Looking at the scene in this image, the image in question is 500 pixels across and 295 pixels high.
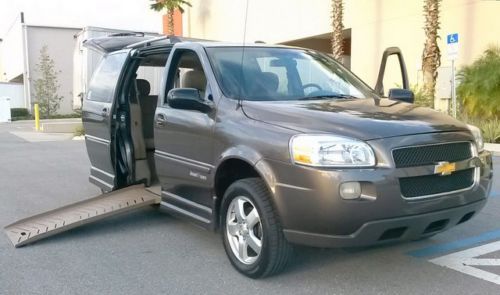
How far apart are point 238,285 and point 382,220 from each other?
4.07ft

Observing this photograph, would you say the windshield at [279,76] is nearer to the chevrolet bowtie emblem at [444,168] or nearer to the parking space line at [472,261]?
the chevrolet bowtie emblem at [444,168]

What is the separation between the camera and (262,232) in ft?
12.9

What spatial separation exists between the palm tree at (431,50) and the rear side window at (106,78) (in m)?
11.5

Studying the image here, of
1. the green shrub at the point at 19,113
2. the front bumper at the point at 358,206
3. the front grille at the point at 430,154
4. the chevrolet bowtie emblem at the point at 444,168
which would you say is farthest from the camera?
the green shrub at the point at 19,113

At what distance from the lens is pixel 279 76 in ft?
16.2

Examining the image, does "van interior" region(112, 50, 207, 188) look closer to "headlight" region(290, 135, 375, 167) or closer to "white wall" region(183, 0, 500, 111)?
"headlight" region(290, 135, 375, 167)

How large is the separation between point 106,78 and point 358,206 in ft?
14.1

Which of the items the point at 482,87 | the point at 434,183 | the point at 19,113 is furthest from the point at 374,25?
the point at 19,113

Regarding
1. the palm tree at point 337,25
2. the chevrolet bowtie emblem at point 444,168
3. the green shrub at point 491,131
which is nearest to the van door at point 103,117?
the chevrolet bowtie emblem at point 444,168

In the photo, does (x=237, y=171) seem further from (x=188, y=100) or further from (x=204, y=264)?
(x=204, y=264)

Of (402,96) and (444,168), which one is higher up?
(402,96)

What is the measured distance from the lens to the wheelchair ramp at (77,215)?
5.32m

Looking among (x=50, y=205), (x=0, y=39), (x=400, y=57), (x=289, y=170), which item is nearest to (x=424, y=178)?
(x=289, y=170)

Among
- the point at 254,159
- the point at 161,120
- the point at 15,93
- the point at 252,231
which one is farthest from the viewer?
the point at 15,93
